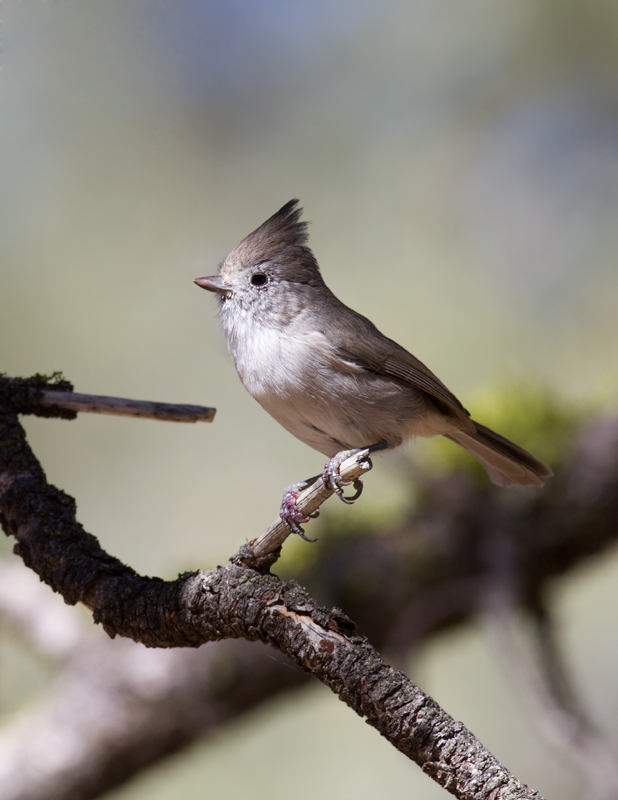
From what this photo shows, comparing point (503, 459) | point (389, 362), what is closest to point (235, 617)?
point (389, 362)

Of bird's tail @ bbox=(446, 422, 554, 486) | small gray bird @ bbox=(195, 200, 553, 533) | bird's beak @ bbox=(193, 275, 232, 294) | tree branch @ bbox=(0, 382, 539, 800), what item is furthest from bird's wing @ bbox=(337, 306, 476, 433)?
tree branch @ bbox=(0, 382, 539, 800)

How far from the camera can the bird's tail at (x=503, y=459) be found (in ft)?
8.79

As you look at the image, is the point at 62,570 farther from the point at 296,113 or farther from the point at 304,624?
the point at 296,113

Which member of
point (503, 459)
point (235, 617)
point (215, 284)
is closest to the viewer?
point (235, 617)

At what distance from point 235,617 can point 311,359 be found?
87cm

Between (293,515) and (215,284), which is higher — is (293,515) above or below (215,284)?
→ below

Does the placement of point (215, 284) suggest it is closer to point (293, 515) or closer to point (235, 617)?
point (293, 515)

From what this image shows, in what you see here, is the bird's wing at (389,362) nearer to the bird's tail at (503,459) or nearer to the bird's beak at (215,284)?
the bird's tail at (503,459)

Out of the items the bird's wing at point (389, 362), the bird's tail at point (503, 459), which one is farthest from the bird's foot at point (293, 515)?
the bird's tail at point (503, 459)

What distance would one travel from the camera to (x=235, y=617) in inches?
63.6

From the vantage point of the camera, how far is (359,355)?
91.8 inches

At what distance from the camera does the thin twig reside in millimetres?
1983

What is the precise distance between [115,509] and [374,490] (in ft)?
6.74

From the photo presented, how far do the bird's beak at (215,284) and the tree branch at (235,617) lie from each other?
0.73m
